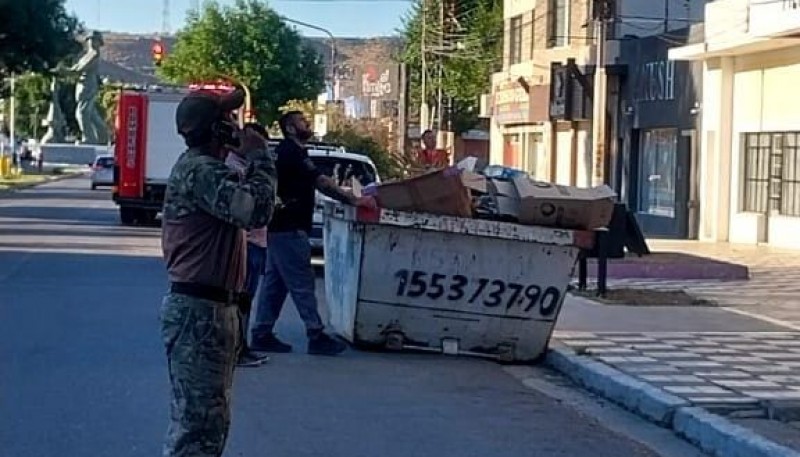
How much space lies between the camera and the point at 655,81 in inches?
1447

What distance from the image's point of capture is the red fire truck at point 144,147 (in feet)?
111

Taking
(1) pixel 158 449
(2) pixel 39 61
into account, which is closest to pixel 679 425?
(1) pixel 158 449

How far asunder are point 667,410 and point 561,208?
2822 millimetres

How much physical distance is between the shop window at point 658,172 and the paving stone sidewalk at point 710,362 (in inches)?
808

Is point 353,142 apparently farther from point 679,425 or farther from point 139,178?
point 679,425

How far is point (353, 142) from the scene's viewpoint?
43125 millimetres

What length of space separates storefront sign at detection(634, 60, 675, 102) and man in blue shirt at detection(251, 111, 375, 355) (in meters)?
23.2

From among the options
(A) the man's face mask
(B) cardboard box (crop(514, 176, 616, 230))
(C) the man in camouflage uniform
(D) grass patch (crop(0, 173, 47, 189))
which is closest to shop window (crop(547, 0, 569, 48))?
(D) grass patch (crop(0, 173, 47, 189))

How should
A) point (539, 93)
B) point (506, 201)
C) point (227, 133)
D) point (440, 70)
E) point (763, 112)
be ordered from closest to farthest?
point (227, 133)
point (506, 201)
point (763, 112)
point (539, 93)
point (440, 70)

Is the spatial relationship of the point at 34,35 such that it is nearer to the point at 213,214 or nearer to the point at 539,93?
the point at 539,93

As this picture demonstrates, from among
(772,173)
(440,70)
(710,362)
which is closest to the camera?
(710,362)

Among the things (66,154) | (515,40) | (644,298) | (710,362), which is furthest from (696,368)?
(66,154)

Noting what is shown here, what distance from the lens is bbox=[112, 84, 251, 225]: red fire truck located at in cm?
3384

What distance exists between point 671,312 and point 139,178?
18273 millimetres
